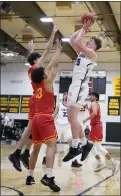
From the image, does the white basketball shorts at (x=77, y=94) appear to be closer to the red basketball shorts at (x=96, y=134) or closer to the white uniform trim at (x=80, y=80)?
the white uniform trim at (x=80, y=80)

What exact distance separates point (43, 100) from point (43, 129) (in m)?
0.36

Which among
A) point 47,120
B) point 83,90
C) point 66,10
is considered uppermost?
point 66,10

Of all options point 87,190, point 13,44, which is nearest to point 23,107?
point 13,44

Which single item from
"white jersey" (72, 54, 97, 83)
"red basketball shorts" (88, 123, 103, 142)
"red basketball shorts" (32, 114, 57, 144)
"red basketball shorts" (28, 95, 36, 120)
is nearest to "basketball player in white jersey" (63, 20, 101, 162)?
"white jersey" (72, 54, 97, 83)

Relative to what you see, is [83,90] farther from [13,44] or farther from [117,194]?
[13,44]

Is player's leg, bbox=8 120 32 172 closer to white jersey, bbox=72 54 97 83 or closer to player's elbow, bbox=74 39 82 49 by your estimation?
white jersey, bbox=72 54 97 83

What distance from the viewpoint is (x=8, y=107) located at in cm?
1983

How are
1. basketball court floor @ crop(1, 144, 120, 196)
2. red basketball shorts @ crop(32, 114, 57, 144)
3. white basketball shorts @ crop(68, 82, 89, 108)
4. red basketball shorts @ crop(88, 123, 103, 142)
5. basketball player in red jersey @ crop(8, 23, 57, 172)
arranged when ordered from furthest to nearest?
red basketball shorts @ crop(88, 123, 103, 142) < basketball court floor @ crop(1, 144, 120, 196) < red basketball shorts @ crop(32, 114, 57, 144) < basketball player in red jersey @ crop(8, 23, 57, 172) < white basketball shorts @ crop(68, 82, 89, 108)

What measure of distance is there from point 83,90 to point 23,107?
54.3 feet

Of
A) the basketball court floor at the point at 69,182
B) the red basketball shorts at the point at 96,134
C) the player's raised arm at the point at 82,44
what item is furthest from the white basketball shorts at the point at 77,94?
the red basketball shorts at the point at 96,134

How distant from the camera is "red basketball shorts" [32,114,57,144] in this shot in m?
3.70

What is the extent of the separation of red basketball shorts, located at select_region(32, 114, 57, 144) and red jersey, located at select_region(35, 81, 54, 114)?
0.06m

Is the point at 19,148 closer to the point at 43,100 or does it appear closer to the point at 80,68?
the point at 43,100

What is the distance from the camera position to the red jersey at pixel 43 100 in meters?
3.54
